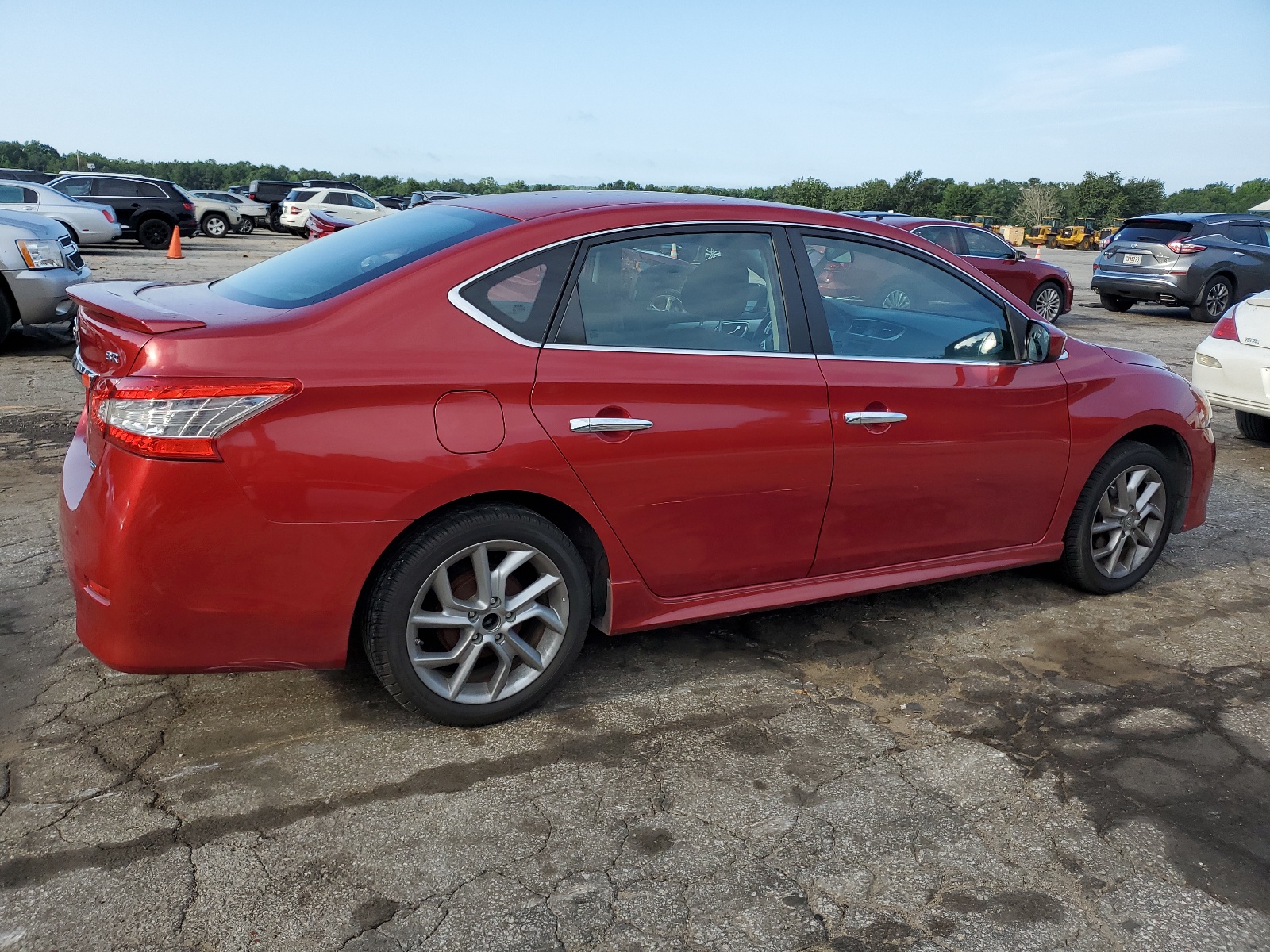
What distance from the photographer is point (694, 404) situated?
131 inches

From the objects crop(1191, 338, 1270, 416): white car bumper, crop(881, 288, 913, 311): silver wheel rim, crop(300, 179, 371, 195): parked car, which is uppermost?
crop(300, 179, 371, 195): parked car

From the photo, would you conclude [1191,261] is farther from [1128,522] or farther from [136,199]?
[136,199]

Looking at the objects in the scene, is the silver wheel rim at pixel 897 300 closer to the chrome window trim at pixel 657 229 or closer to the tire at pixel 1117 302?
the chrome window trim at pixel 657 229

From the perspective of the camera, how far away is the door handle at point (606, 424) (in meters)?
3.15

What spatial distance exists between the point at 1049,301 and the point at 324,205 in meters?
22.6

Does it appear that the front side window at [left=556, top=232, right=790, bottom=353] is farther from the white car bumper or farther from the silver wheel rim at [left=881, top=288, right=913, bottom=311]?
the white car bumper

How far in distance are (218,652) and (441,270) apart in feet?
4.14

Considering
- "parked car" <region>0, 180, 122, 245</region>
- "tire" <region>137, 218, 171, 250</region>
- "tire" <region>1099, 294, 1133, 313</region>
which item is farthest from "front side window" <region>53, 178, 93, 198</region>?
"tire" <region>1099, 294, 1133, 313</region>

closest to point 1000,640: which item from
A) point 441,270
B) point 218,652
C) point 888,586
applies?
point 888,586

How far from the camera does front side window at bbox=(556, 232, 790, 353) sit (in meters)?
3.29

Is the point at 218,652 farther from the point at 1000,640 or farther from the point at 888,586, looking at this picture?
the point at 1000,640

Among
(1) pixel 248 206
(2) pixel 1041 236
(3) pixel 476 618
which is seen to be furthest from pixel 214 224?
(2) pixel 1041 236

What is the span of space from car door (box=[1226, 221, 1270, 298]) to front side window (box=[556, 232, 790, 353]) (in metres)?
15.1

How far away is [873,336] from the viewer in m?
3.84
